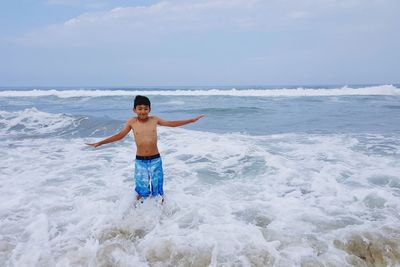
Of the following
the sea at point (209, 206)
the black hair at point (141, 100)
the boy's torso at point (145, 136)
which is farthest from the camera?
the boy's torso at point (145, 136)

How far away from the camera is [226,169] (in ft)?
22.8

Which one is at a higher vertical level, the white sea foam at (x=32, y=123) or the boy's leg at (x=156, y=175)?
the boy's leg at (x=156, y=175)

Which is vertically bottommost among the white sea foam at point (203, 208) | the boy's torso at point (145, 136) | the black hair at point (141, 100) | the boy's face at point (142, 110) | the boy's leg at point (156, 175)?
the white sea foam at point (203, 208)

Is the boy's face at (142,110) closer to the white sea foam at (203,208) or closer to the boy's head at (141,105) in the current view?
the boy's head at (141,105)

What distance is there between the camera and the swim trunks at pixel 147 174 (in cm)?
455

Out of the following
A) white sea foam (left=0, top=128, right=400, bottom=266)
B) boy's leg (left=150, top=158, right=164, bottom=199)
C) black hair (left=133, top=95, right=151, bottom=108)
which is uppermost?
black hair (left=133, top=95, right=151, bottom=108)

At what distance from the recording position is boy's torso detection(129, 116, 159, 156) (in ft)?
14.8

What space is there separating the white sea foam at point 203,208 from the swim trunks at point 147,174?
0.61 feet

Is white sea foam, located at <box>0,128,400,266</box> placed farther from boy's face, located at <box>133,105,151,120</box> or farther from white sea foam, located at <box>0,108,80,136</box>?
white sea foam, located at <box>0,108,80,136</box>

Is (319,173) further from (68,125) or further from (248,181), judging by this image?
(68,125)

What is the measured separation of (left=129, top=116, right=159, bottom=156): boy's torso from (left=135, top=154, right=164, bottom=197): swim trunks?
0.08 metres

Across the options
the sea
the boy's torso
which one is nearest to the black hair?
the boy's torso

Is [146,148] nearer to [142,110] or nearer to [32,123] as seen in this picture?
[142,110]

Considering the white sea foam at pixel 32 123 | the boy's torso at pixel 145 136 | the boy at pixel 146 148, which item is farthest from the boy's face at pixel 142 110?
the white sea foam at pixel 32 123
